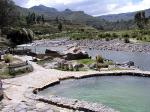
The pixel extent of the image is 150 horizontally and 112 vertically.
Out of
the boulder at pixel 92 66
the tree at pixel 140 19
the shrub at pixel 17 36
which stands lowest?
the boulder at pixel 92 66

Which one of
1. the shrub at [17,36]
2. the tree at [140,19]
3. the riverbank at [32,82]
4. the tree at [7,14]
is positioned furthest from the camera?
the tree at [140,19]

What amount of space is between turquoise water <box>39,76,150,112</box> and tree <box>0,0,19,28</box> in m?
63.3

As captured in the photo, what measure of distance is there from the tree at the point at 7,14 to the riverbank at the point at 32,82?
175 feet

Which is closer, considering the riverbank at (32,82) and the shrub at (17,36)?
the riverbank at (32,82)

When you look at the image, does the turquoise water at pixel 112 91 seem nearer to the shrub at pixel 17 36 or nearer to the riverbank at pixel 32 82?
the riverbank at pixel 32 82

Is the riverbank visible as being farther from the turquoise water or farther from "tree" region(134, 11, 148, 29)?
"tree" region(134, 11, 148, 29)

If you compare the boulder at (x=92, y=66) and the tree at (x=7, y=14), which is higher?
the tree at (x=7, y=14)

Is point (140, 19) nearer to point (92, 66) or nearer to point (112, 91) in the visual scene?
point (92, 66)

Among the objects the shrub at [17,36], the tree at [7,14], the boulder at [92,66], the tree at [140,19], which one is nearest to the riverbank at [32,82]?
the boulder at [92,66]

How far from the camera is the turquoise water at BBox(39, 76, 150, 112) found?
29.5m

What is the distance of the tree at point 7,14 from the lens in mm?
97188

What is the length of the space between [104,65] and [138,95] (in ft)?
44.7

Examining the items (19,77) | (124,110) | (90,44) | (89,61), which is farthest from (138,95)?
(90,44)

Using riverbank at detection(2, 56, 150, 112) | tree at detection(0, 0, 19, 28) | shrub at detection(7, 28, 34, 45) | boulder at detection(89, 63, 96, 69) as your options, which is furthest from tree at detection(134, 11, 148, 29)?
riverbank at detection(2, 56, 150, 112)
